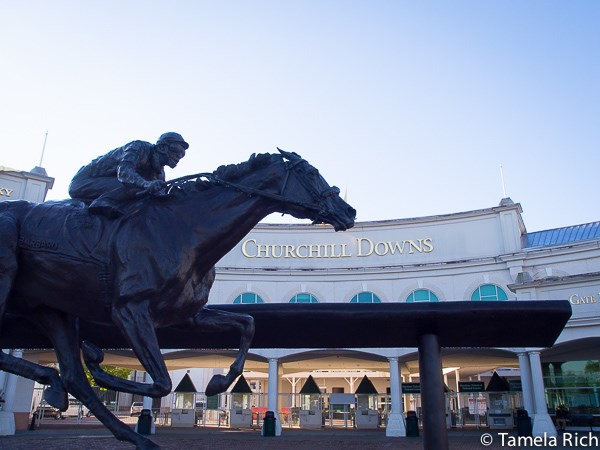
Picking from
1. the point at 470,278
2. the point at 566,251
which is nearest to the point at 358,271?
the point at 470,278

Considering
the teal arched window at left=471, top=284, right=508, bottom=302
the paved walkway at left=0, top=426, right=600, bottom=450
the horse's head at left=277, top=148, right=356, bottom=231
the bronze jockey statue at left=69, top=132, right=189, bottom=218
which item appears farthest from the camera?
the teal arched window at left=471, top=284, right=508, bottom=302

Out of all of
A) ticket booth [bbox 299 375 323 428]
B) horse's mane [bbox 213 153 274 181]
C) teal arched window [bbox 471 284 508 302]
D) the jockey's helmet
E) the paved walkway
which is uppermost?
teal arched window [bbox 471 284 508 302]

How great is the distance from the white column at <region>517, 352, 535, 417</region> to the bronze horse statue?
21.0 metres

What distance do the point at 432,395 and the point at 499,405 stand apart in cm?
2525

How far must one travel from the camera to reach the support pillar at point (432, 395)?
485cm

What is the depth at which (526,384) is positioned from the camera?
22.5m

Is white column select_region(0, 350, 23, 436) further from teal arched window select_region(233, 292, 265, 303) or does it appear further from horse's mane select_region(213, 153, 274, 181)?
horse's mane select_region(213, 153, 274, 181)

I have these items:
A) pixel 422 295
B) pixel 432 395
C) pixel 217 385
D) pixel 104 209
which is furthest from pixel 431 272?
pixel 104 209

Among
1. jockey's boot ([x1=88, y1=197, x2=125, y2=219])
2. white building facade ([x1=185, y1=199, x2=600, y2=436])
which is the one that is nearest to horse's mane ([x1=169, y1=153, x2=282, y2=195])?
jockey's boot ([x1=88, y1=197, x2=125, y2=219])

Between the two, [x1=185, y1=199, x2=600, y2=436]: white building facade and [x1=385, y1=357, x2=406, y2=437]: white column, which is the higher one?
[x1=185, y1=199, x2=600, y2=436]: white building facade

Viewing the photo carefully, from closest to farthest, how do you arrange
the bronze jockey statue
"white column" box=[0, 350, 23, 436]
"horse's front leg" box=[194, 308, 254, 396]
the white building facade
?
"horse's front leg" box=[194, 308, 254, 396] < the bronze jockey statue < "white column" box=[0, 350, 23, 436] < the white building facade

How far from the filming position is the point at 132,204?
4.38 meters

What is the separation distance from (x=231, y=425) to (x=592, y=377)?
18124 mm

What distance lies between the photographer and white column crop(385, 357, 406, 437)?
23.5m
